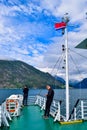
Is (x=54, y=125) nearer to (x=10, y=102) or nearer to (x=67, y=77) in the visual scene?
(x=67, y=77)

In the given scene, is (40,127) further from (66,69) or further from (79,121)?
(66,69)

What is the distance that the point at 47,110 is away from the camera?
14188 millimetres

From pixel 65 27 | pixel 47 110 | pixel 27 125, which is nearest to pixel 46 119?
pixel 47 110

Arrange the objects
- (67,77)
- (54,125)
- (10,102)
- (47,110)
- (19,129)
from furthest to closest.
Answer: (10,102), (47,110), (67,77), (54,125), (19,129)

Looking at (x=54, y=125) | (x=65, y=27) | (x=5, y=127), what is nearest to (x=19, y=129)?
(x=5, y=127)

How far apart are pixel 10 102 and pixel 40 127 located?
5.98m

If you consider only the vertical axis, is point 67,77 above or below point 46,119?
above

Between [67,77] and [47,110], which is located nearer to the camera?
[67,77]

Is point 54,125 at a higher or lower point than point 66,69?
lower

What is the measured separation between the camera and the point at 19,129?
1135 centimetres

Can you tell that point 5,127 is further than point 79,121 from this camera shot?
No

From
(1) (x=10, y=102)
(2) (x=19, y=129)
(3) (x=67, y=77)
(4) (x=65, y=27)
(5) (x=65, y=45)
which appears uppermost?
(4) (x=65, y=27)

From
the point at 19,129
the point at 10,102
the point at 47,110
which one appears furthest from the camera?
the point at 10,102

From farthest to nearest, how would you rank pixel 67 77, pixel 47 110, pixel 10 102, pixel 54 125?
1. pixel 10 102
2. pixel 47 110
3. pixel 67 77
4. pixel 54 125
